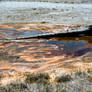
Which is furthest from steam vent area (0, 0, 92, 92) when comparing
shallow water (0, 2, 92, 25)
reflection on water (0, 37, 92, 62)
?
shallow water (0, 2, 92, 25)

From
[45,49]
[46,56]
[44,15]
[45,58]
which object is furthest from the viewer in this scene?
[44,15]

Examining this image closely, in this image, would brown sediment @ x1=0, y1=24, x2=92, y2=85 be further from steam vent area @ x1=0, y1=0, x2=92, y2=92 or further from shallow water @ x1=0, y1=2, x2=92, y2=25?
shallow water @ x1=0, y1=2, x2=92, y2=25

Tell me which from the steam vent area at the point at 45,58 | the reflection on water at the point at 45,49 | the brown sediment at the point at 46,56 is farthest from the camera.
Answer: the reflection on water at the point at 45,49

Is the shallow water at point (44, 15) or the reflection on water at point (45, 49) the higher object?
the shallow water at point (44, 15)

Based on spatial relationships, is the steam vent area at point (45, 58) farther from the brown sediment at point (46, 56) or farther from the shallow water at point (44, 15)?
the shallow water at point (44, 15)

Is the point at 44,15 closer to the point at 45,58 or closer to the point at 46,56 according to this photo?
the point at 46,56

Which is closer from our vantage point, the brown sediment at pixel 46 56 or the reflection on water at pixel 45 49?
the brown sediment at pixel 46 56

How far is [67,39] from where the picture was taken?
380 inches

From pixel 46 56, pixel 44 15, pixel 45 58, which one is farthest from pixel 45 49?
pixel 44 15

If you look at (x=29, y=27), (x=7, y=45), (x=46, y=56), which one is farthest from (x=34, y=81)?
(x=29, y=27)

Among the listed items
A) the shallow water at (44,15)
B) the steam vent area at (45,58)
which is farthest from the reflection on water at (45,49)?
the shallow water at (44,15)

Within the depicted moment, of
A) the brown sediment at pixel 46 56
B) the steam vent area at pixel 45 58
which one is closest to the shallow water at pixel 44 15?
the steam vent area at pixel 45 58

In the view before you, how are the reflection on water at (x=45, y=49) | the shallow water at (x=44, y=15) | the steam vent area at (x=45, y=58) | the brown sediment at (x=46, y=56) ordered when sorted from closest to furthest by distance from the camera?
the steam vent area at (x=45, y=58), the brown sediment at (x=46, y=56), the reflection on water at (x=45, y=49), the shallow water at (x=44, y=15)

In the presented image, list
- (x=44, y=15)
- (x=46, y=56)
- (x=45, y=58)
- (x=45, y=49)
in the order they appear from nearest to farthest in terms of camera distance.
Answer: (x=45, y=58) < (x=46, y=56) < (x=45, y=49) < (x=44, y=15)
